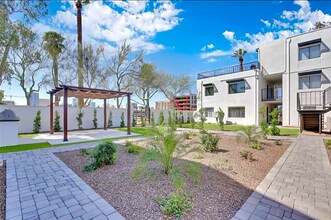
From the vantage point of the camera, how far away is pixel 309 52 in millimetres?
15523

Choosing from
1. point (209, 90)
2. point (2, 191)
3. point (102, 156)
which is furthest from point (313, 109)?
point (2, 191)

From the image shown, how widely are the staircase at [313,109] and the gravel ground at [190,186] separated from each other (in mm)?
9600

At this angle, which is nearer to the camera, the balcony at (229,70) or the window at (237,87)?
the balcony at (229,70)

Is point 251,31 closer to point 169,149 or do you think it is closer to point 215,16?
point 215,16

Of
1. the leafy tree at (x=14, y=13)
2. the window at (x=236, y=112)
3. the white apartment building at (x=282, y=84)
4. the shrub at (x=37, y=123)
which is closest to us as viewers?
the leafy tree at (x=14, y=13)

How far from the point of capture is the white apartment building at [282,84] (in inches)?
570

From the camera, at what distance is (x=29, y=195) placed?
314 cm

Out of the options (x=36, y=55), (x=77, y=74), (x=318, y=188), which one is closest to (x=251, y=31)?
(x=318, y=188)

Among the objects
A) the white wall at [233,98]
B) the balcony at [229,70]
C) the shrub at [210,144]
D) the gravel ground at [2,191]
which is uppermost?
the balcony at [229,70]

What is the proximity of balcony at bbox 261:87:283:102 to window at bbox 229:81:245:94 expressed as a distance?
2.04 meters

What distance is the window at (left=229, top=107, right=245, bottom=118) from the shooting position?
19633 millimetres

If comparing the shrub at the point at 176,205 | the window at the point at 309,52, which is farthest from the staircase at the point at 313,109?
the shrub at the point at 176,205

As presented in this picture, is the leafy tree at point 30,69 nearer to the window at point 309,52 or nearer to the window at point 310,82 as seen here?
the window at point 309,52

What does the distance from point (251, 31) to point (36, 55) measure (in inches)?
702
